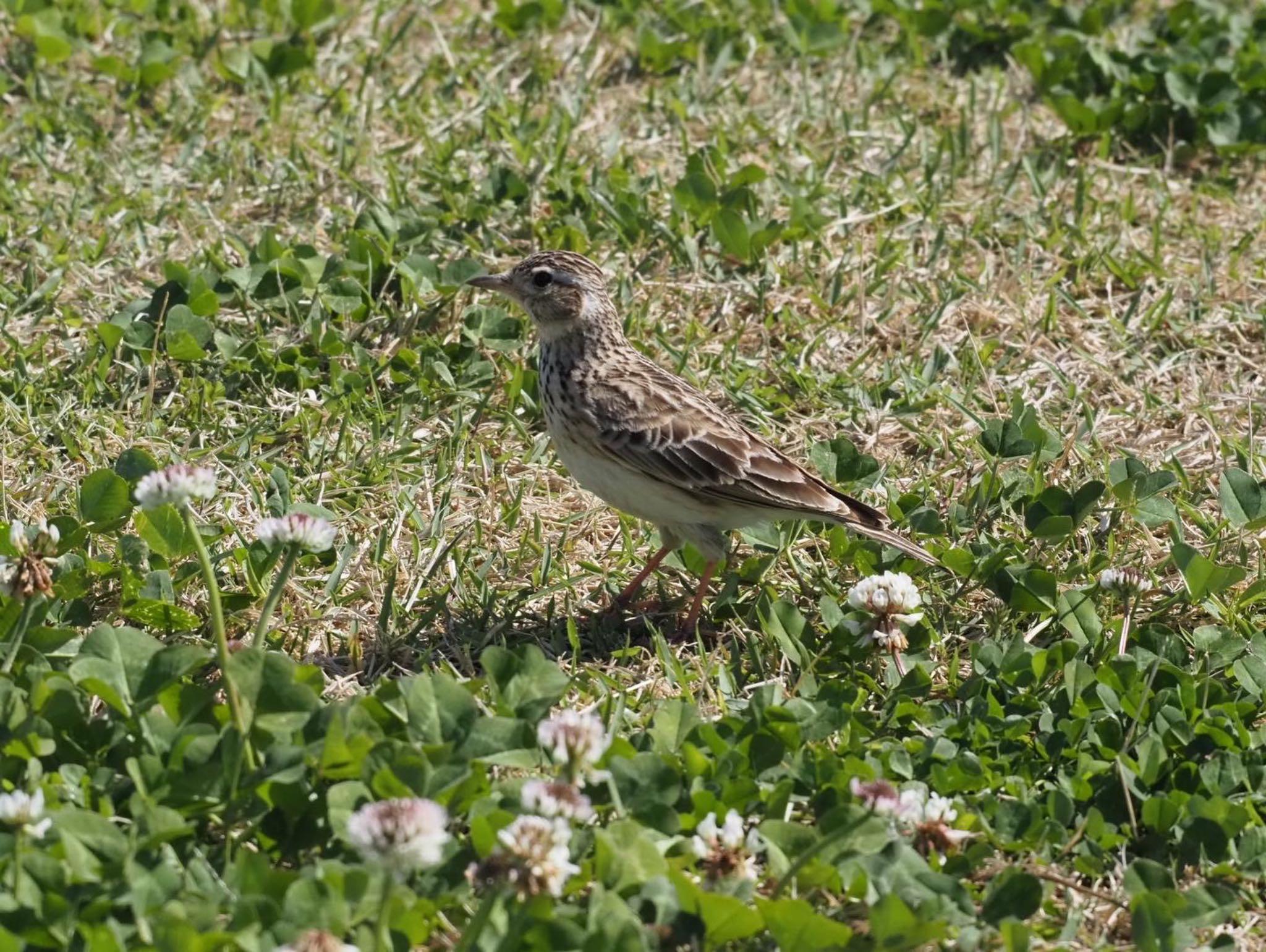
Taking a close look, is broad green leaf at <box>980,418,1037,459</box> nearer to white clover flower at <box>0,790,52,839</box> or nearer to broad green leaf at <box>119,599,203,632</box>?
broad green leaf at <box>119,599,203,632</box>

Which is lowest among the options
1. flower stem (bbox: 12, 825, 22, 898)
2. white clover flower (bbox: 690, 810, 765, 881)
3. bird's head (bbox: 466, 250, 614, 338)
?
white clover flower (bbox: 690, 810, 765, 881)

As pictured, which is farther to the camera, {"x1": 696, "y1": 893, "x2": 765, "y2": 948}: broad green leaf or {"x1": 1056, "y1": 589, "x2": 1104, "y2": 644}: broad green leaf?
{"x1": 1056, "y1": 589, "x2": 1104, "y2": 644}: broad green leaf

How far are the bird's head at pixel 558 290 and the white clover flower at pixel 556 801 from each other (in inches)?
109

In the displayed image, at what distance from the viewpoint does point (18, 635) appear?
4.96 m

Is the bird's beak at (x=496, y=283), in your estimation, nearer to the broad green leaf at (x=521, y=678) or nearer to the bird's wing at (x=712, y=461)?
the bird's wing at (x=712, y=461)

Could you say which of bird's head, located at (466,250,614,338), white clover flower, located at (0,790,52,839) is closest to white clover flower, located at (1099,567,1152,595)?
bird's head, located at (466,250,614,338)

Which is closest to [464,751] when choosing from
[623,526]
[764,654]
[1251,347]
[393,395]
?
[764,654]

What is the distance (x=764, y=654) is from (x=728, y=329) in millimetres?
2248

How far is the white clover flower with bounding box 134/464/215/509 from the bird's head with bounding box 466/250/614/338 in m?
2.16

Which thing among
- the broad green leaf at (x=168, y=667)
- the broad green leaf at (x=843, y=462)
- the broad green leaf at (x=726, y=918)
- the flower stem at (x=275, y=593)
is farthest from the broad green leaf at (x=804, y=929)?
the broad green leaf at (x=843, y=462)

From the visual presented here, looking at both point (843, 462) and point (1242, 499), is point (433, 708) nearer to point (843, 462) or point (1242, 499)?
point (843, 462)

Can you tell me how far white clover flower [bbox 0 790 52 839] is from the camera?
13.6 ft

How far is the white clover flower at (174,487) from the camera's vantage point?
15.4 ft

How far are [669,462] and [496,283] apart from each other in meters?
1.15
